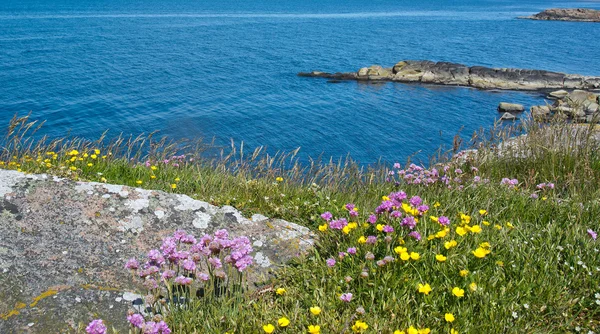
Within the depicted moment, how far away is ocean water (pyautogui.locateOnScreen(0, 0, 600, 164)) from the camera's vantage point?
106 feet

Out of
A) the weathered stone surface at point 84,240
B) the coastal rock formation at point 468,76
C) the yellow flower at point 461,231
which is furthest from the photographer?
the coastal rock formation at point 468,76

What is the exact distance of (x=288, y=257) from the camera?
14.2 feet

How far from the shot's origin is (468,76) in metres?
50.5

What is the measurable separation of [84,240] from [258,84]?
42.4 metres

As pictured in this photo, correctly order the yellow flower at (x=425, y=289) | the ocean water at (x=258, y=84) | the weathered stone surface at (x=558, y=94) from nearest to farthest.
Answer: the yellow flower at (x=425, y=289), the ocean water at (x=258, y=84), the weathered stone surface at (x=558, y=94)

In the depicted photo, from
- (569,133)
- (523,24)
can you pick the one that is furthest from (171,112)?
(523,24)

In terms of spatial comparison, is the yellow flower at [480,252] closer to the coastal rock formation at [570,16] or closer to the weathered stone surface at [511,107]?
the weathered stone surface at [511,107]

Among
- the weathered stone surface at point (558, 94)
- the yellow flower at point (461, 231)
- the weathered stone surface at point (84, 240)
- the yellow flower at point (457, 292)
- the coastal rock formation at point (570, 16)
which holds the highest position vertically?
the yellow flower at point (461, 231)

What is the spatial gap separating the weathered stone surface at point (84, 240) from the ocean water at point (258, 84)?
14132mm

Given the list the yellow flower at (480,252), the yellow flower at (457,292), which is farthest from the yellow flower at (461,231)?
the yellow flower at (457,292)

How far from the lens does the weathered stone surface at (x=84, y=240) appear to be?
11.4 feet

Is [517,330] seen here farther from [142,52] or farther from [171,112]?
[142,52]

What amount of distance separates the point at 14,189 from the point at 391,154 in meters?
26.0

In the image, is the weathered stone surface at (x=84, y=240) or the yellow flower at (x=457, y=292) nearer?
the yellow flower at (x=457, y=292)
